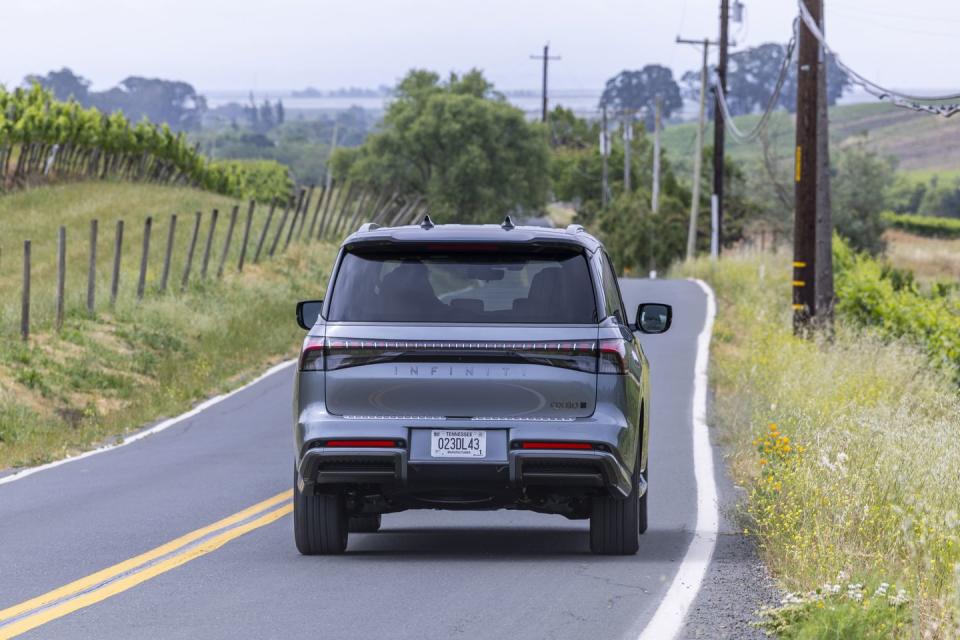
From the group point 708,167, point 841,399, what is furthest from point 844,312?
point 708,167

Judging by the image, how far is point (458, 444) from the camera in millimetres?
8203

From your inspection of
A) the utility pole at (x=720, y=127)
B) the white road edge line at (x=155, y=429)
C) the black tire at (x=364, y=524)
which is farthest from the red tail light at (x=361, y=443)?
the utility pole at (x=720, y=127)

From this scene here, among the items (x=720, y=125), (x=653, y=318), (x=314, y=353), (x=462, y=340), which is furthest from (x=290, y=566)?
(x=720, y=125)

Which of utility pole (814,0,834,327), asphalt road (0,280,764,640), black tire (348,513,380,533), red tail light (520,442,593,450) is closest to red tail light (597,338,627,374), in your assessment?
red tail light (520,442,593,450)

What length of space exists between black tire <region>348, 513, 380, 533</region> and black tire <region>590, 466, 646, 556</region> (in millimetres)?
1676

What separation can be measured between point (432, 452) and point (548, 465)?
612 millimetres

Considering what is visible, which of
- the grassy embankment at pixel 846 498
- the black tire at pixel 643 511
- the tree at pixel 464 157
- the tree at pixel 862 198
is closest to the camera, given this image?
the grassy embankment at pixel 846 498

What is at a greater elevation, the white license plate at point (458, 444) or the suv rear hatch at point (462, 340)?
the suv rear hatch at point (462, 340)

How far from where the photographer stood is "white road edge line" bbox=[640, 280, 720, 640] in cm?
714

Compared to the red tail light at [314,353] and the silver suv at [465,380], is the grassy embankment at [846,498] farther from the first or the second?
the red tail light at [314,353]

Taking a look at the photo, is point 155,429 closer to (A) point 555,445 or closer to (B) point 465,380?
(B) point 465,380

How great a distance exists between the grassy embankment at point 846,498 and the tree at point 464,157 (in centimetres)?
7531

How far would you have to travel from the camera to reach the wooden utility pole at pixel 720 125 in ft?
185

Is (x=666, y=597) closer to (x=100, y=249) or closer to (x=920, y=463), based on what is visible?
(x=920, y=463)
